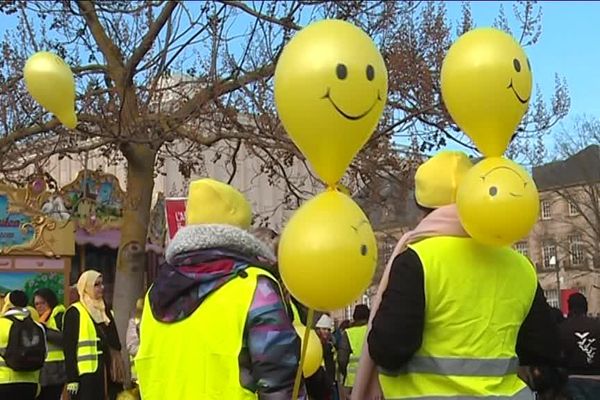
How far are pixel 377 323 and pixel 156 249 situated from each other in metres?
14.6

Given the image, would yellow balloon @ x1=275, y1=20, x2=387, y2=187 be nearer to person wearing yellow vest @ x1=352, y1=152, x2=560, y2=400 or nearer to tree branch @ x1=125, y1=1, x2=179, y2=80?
person wearing yellow vest @ x1=352, y1=152, x2=560, y2=400

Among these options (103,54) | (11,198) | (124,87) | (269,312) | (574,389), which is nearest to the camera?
(269,312)

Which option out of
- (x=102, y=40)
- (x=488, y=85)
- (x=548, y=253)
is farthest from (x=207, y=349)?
(x=548, y=253)

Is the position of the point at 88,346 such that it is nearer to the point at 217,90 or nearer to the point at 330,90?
the point at 217,90

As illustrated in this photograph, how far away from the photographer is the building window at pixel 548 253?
50.0 metres

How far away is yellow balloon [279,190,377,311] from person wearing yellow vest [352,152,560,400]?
165mm

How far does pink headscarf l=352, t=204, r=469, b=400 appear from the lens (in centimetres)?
336

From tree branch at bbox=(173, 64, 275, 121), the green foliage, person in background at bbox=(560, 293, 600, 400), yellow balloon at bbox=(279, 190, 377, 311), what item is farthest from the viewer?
the green foliage

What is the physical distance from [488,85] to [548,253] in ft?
165

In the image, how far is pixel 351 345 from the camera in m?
10.2

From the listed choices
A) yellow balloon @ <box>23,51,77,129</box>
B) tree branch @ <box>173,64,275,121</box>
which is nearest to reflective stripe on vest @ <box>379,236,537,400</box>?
yellow balloon @ <box>23,51,77,129</box>

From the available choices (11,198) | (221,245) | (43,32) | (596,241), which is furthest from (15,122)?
(596,241)

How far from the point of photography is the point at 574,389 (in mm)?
7980

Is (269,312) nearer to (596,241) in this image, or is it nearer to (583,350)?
(583,350)
